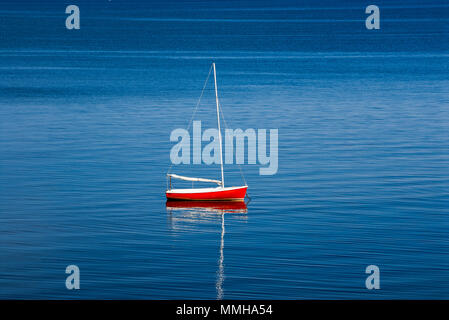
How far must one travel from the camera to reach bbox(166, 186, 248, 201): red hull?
56500 mm

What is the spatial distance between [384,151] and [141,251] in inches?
1428

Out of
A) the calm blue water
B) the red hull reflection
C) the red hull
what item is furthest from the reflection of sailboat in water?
the red hull

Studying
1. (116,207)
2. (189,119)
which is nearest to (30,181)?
(116,207)

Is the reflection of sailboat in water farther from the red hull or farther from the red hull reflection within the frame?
the red hull

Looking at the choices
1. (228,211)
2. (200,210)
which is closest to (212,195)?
(200,210)

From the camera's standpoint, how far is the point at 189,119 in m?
98.9

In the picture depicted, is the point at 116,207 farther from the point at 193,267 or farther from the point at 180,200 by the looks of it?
the point at 193,267

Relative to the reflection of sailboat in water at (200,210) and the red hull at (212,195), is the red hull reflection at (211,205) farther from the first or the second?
the red hull at (212,195)

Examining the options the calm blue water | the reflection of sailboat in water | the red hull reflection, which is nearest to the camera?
the calm blue water

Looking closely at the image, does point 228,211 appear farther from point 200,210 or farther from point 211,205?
point 200,210
